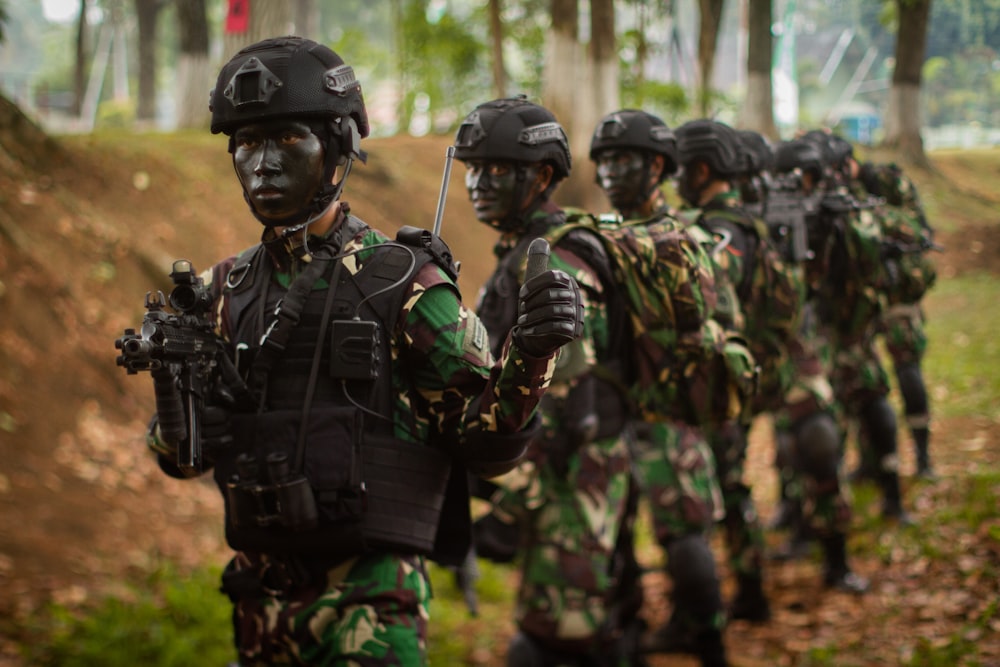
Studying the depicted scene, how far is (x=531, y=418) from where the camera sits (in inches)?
128

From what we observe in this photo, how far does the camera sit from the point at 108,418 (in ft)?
26.9

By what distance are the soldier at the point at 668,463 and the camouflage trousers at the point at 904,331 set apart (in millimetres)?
4163

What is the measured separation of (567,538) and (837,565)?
10.5 feet

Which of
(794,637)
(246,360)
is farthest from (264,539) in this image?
(794,637)

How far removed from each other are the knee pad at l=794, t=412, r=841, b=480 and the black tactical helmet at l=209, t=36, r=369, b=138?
16.4ft

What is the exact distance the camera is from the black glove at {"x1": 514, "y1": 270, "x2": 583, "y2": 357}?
9.15ft

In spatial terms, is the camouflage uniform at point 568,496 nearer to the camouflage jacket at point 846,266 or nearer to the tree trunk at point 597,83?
the camouflage jacket at point 846,266

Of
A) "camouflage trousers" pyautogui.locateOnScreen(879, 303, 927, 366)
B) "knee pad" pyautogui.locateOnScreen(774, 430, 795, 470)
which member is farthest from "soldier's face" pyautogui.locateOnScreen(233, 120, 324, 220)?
"camouflage trousers" pyautogui.locateOnScreen(879, 303, 927, 366)

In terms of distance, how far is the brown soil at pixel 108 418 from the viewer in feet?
22.1

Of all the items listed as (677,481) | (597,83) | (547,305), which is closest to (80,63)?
(597,83)

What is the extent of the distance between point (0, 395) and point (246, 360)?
4954mm

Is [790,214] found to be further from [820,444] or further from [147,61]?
[147,61]

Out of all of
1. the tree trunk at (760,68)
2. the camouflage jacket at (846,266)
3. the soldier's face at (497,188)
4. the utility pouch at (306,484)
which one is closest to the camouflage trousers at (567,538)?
the soldier's face at (497,188)

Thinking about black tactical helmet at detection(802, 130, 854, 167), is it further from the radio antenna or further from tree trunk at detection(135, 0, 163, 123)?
tree trunk at detection(135, 0, 163, 123)
